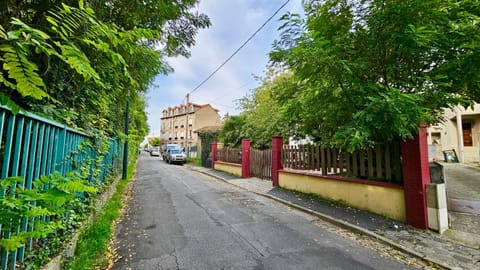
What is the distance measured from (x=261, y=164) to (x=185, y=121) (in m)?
35.4

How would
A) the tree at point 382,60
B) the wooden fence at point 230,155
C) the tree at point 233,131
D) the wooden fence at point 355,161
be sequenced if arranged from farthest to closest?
the tree at point 233,131, the wooden fence at point 230,155, the wooden fence at point 355,161, the tree at point 382,60

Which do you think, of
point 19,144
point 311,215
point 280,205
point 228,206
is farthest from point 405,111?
point 19,144

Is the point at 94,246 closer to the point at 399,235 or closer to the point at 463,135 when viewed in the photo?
the point at 399,235

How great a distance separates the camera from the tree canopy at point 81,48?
129cm

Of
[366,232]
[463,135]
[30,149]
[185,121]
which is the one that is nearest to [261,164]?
[366,232]

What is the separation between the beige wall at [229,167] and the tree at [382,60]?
25.1ft

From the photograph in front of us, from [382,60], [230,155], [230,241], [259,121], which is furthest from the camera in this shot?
[259,121]

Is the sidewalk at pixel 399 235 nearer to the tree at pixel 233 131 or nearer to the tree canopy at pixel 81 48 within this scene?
the tree canopy at pixel 81 48

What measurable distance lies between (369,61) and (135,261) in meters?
5.79

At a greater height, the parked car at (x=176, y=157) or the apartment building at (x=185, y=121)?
the apartment building at (x=185, y=121)

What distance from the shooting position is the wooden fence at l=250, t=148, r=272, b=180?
10.3m

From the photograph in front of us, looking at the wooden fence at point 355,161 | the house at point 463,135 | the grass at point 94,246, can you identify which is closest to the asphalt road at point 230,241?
the grass at point 94,246

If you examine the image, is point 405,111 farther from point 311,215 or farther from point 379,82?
point 311,215

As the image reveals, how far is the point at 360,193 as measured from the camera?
17.7 ft
